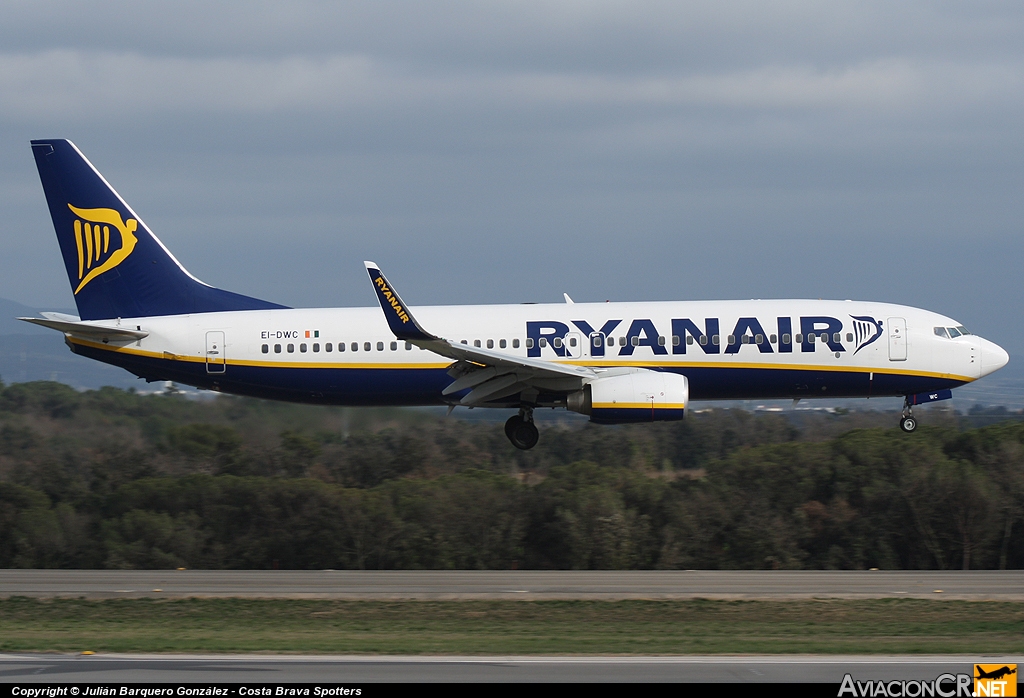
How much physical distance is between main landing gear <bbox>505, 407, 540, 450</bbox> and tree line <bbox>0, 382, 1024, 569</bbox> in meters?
14.7

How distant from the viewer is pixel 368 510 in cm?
5150

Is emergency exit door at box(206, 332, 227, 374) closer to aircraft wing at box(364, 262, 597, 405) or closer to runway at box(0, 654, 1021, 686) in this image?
aircraft wing at box(364, 262, 597, 405)

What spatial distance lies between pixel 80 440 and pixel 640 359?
85.1ft

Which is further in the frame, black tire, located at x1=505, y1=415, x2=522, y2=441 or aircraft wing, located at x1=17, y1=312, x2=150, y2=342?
black tire, located at x1=505, y1=415, x2=522, y2=441

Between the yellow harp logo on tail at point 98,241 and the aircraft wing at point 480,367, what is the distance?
9.29 meters

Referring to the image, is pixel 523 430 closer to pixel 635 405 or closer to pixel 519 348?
pixel 519 348

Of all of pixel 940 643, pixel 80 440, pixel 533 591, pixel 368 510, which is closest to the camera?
pixel 940 643

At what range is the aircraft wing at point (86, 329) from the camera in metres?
31.9

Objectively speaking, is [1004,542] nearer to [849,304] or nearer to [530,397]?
[849,304]

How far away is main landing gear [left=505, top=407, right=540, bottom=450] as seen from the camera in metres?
33.3

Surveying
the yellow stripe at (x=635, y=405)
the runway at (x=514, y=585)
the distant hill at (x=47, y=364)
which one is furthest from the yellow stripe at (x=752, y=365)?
the distant hill at (x=47, y=364)

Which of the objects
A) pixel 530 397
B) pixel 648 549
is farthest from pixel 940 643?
pixel 648 549

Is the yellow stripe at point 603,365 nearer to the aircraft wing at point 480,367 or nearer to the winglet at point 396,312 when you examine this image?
the aircraft wing at point 480,367

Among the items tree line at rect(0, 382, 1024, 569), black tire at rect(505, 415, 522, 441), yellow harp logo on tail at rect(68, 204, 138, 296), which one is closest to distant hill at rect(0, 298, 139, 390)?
tree line at rect(0, 382, 1024, 569)
